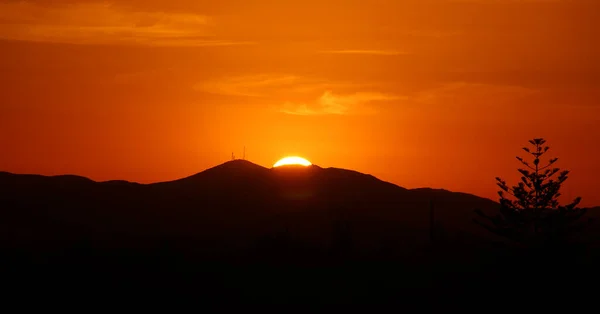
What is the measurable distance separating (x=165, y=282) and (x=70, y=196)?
32.6 meters

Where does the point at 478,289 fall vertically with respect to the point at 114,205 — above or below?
below

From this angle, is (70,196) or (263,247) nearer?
(263,247)

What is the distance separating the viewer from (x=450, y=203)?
67.1 metres

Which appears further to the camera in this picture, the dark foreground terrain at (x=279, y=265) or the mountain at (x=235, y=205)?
the mountain at (x=235, y=205)

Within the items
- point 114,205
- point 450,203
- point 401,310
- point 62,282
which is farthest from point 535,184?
point 450,203

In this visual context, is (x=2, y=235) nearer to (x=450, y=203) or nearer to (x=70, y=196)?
(x=70, y=196)

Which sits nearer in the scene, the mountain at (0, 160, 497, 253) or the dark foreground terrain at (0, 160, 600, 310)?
the dark foreground terrain at (0, 160, 600, 310)

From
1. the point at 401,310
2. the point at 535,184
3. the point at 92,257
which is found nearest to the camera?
the point at 401,310

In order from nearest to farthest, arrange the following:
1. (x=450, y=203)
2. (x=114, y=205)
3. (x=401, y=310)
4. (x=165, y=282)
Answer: (x=401, y=310) → (x=165, y=282) → (x=114, y=205) → (x=450, y=203)

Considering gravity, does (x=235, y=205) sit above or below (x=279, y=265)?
above

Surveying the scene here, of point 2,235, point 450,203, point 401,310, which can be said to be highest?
point 450,203

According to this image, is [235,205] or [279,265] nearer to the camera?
[279,265]

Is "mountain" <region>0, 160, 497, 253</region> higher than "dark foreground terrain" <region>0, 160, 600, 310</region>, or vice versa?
"mountain" <region>0, 160, 497, 253</region>

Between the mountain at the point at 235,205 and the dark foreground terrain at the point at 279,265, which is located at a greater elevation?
the mountain at the point at 235,205
